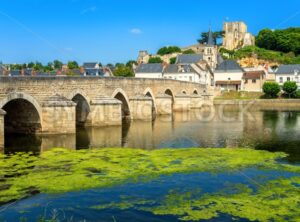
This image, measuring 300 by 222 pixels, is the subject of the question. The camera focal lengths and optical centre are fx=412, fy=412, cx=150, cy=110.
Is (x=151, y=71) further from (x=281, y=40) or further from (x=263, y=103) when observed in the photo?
(x=281, y=40)

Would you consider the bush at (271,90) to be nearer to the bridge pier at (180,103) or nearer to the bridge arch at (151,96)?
the bridge pier at (180,103)

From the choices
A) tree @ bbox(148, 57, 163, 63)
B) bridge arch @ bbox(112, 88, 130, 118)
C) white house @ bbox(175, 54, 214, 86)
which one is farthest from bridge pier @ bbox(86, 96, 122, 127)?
tree @ bbox(148, 57, 163, 63)

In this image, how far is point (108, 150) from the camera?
18500 mm

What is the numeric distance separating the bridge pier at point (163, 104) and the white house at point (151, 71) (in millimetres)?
34940

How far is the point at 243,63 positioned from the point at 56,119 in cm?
7341

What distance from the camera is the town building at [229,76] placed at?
73438 millimetres

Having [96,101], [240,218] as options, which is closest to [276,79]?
[96,101]

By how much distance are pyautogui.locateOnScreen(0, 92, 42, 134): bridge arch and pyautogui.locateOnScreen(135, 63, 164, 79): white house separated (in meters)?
52.4

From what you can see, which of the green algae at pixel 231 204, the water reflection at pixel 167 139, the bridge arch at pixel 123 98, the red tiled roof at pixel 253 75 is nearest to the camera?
the green algae at pixel 231 204

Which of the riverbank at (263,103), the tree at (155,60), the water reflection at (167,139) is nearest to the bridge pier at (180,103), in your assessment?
the riverbank at (263,103)

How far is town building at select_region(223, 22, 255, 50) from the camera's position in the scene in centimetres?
11194

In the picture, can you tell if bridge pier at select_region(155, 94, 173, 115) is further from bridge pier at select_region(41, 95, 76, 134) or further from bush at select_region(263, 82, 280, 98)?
bush at select_region(263, 82, 280, 98)

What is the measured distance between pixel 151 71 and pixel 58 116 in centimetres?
5374

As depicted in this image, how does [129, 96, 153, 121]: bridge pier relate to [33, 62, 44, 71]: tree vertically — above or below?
below
